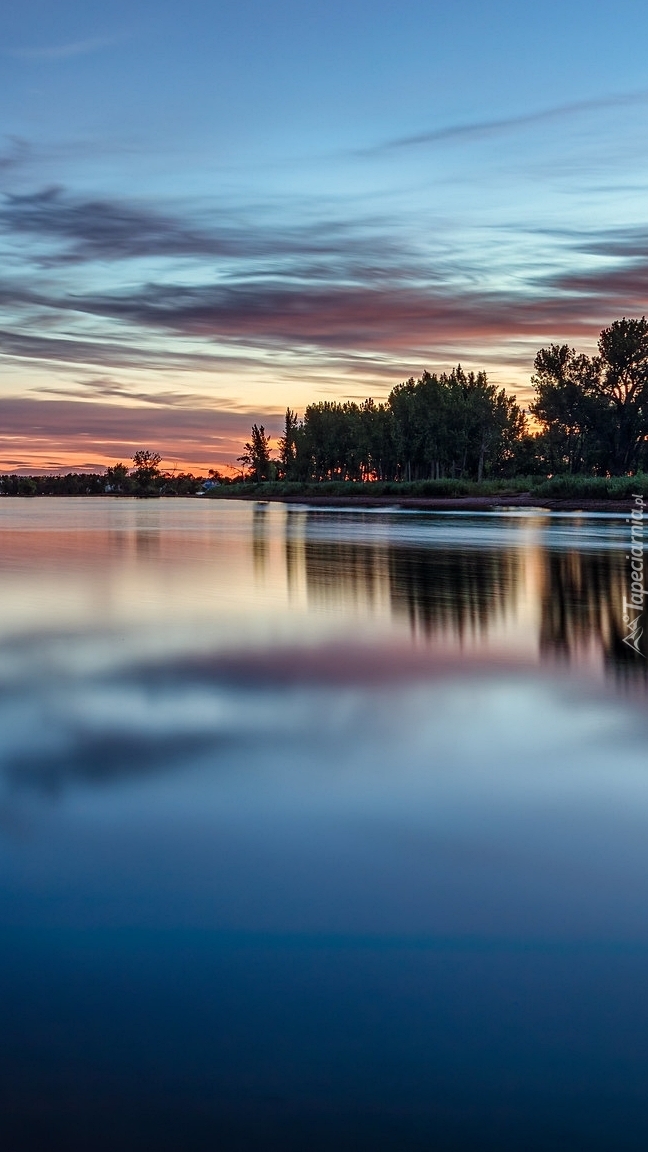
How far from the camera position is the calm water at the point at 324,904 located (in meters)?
2.98

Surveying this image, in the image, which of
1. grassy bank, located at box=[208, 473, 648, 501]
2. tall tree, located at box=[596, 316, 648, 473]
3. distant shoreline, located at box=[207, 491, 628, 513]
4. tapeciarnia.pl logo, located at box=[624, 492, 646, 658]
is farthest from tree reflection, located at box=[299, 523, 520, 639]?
tall tree, located at box=[596, 316, 648, 473]

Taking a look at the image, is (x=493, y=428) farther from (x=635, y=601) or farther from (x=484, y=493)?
(x=635, y=601)

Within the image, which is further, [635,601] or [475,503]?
[475,503]

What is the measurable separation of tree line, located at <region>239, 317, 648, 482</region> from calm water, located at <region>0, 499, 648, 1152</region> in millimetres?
61743

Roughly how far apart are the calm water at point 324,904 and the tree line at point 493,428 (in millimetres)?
61743

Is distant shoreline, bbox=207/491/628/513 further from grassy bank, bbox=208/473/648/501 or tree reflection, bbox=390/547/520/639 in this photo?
tree reflection, bbox=390/547/520/639

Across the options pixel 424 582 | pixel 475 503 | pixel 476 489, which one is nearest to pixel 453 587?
pixel 424 582

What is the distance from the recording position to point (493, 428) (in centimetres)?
9462

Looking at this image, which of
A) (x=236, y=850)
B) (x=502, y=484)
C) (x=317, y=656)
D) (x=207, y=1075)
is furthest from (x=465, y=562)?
(x=502, y=484)

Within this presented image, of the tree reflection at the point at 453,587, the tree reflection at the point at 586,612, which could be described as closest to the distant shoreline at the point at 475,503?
the tree reflection at the point at 453,587

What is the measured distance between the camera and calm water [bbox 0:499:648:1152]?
298 centimetres

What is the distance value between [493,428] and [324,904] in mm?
93016

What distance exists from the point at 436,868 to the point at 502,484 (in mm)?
80475

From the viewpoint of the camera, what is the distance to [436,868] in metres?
4.60
